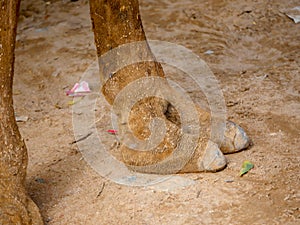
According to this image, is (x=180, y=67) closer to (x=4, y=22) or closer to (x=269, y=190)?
(x=269, y=190)

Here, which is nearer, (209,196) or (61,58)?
(209,196)

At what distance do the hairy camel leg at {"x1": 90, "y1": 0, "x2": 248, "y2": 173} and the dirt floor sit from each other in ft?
0.36

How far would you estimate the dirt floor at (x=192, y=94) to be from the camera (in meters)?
2.71

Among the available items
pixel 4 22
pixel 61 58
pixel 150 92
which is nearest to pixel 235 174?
pixel 150 92

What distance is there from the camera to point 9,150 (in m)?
2.55

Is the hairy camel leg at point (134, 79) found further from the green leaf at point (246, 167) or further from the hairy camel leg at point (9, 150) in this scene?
the hairy camel leg at point (9, 150)

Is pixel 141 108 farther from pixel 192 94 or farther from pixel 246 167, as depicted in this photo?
pixel 192 94

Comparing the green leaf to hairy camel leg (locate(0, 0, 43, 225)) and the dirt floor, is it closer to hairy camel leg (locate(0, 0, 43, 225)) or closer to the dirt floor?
the dirt floor

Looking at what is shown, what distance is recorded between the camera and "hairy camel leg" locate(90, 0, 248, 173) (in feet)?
9.78

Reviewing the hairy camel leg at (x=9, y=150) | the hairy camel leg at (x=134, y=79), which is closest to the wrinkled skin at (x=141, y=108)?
the hairy camel leg at (x=134, y=79)

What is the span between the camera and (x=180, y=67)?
4.25 meters

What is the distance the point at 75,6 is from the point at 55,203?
9.95 ft

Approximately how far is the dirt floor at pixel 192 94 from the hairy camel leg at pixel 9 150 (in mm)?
229

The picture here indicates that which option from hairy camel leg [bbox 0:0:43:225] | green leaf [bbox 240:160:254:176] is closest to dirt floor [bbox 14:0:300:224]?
green leaf [bbox 240:160:254:176]
